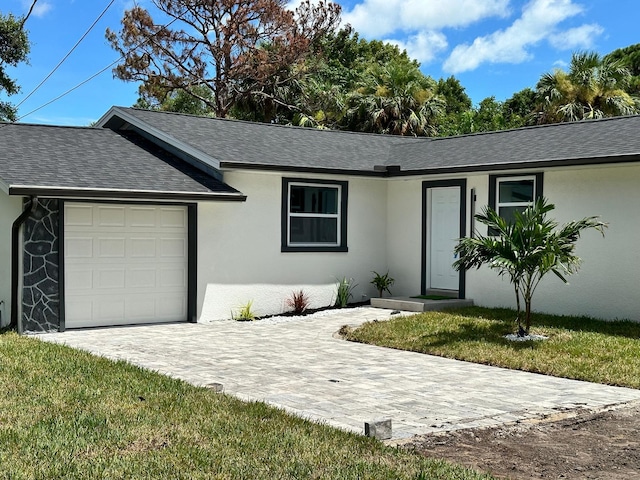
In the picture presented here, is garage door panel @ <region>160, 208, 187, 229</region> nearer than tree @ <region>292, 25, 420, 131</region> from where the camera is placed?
Yes

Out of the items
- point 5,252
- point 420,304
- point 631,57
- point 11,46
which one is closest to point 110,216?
point 5,252

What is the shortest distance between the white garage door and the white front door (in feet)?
17.0


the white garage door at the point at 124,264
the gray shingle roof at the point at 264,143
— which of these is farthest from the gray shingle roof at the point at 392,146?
the white garage door at the point at 124,264

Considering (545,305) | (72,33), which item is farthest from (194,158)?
(72,33)

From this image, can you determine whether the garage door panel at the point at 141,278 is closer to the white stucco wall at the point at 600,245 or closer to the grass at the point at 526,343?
the grass at the point at 526,343

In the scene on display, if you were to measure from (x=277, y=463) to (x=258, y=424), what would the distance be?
108 cm

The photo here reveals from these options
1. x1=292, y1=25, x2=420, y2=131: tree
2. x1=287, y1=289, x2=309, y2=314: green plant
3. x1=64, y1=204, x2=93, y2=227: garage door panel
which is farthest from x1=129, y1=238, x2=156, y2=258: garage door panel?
x1=292, y1=25, x2=420, y2=131: tree

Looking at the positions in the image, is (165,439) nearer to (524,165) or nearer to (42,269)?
(42,269)

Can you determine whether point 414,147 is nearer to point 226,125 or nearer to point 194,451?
point 226,125

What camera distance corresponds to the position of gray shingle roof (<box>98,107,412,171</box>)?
14898 millimetres

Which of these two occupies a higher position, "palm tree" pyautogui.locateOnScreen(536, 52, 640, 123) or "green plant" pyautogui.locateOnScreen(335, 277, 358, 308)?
"palm tree" pyautogui.locateOnScreen(536, 52, 640, 123)

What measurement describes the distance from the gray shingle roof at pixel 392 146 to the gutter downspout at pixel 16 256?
11.4 ft

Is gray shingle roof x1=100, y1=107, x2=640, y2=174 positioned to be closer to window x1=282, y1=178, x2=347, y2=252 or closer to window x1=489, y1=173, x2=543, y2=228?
window x1=489, y1=173, x2=543, y2=228

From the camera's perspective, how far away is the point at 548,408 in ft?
24.1
